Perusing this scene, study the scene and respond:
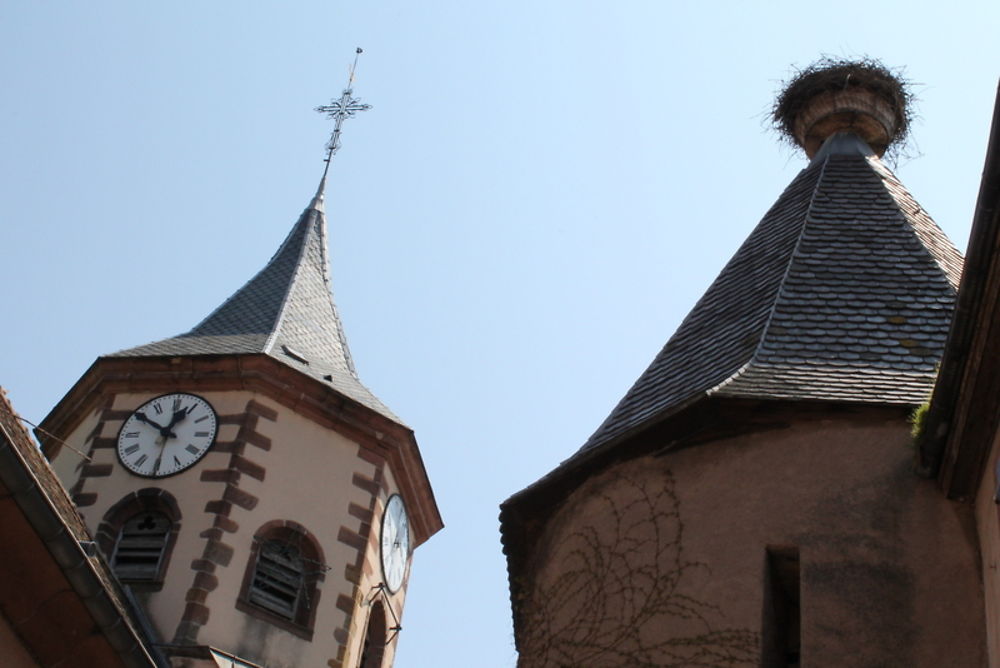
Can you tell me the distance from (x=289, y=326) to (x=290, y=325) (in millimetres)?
49

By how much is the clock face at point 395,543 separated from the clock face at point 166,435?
227 cm

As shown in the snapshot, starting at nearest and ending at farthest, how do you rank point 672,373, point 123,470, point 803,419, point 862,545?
point 862,545 → point 803,419 → point 672,373 → point 123,470

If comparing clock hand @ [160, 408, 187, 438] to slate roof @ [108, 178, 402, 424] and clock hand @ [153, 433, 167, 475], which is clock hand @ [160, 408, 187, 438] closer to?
clock hand @ [153, 433, 167, 475]

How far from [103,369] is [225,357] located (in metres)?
1.42

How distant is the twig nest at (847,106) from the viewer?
16672mm

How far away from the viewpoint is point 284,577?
19.3 m

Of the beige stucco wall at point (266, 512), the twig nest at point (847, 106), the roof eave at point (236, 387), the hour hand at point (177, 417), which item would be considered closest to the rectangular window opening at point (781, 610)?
the twig nest at point (847, 106)

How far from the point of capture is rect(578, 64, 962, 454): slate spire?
35.0 ft

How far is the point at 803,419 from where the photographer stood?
10.2 meters

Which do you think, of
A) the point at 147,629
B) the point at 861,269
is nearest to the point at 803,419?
the point at 861,269

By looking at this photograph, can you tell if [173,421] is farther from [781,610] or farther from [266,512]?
[781,610]

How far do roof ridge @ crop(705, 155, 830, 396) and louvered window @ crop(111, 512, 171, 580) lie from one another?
26.5ft

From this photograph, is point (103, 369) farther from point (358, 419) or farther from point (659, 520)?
point (659, 520)

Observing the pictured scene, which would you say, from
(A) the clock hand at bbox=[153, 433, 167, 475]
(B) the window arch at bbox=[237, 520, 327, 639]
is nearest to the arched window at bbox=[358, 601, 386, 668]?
(B) the window arch at bbox=[237, 520, 327, 639]
